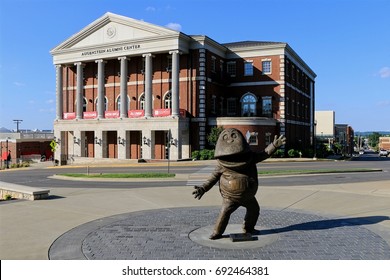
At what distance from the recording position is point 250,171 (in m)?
8.15

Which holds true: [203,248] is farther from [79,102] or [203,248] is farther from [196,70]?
[79,102]

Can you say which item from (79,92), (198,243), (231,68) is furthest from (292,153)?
(198,243)

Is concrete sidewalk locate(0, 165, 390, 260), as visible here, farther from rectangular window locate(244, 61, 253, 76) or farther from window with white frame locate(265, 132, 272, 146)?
rectangular window locate(244, 61, 253, 76)

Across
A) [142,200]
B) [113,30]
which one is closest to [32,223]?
[142,200]

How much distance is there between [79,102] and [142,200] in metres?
37.6

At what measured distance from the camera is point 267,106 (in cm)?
4600

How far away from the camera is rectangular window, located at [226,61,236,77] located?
47750 millimetres

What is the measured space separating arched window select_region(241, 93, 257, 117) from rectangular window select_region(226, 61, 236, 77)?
3.30 meters

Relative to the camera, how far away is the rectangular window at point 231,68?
4775 centimetres

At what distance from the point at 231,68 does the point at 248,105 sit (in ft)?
17.2

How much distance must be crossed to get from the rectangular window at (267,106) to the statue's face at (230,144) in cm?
3859

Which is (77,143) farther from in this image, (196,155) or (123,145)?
(196,155)

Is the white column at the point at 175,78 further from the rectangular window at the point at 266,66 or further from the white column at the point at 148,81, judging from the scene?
the rectangular window at the point at 266,66

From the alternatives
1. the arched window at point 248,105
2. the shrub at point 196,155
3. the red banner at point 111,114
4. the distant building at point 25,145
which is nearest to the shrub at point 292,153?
the arched window at point 248,105
